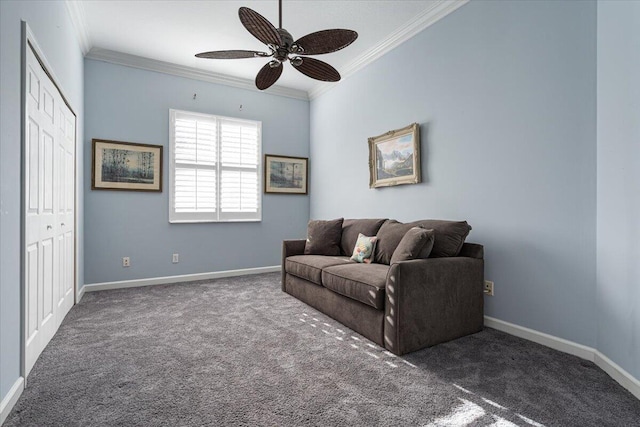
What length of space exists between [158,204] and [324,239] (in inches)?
93.4

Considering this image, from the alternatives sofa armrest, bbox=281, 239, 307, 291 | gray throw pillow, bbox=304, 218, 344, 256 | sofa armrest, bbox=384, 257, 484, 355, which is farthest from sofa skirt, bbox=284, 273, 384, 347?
gray throw pillow, bbox=304, 218, 344, 256

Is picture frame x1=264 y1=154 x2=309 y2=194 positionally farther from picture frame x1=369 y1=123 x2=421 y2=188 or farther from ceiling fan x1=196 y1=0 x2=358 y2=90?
ceiling fan x1=196 y1=0 x2=358 y2=90

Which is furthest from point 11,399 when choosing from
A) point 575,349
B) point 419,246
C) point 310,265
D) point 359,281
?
point 575,349

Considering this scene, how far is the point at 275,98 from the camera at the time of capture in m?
5.38

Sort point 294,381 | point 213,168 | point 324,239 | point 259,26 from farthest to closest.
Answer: point 213,168 < point 324,239 < point 259,26 < point 294,381

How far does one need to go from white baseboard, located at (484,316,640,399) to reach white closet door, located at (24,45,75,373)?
10.9 ft

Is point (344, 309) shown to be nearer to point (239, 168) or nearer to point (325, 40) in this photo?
point (325, 40)

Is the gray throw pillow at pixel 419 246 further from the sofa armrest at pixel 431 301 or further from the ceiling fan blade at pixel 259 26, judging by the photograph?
the ceiling fan blade at pixel 259 26

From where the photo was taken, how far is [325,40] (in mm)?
2391

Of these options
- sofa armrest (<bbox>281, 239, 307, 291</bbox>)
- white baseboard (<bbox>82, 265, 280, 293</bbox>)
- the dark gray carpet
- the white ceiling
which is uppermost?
the white ceiling

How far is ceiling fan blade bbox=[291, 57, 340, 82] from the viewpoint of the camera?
8.97 feet

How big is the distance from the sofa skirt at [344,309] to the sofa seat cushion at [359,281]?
7 cm

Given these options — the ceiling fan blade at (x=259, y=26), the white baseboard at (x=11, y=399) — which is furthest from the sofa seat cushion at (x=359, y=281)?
the white baseboard at (x=11, y=399)

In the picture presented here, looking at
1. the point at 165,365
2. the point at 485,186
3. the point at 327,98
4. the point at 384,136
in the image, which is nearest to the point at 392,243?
the point at 485,186
